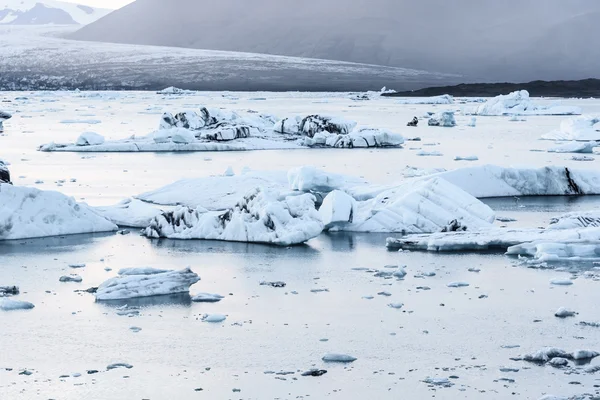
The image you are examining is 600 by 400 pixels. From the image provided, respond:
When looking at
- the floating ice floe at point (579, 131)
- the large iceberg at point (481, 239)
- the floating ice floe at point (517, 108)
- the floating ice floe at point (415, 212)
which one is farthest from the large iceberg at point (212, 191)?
the floating ice floe at point (517, 108)

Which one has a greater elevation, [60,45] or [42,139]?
[60,45]

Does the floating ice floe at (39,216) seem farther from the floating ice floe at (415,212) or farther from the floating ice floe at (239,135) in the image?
the floating ice floe at (239,135)

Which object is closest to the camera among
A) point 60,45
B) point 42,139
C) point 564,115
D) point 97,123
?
point 42,139

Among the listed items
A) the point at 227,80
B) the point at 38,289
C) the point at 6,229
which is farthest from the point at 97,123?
the point at 227,80

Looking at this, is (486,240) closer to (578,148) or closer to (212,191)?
(212,191)

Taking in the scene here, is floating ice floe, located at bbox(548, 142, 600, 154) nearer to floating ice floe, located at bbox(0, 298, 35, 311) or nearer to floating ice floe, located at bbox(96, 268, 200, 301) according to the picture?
floating ice floe, located at bbox(96, 268, 200, 301)

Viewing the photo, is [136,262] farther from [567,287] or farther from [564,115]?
[564,115]
